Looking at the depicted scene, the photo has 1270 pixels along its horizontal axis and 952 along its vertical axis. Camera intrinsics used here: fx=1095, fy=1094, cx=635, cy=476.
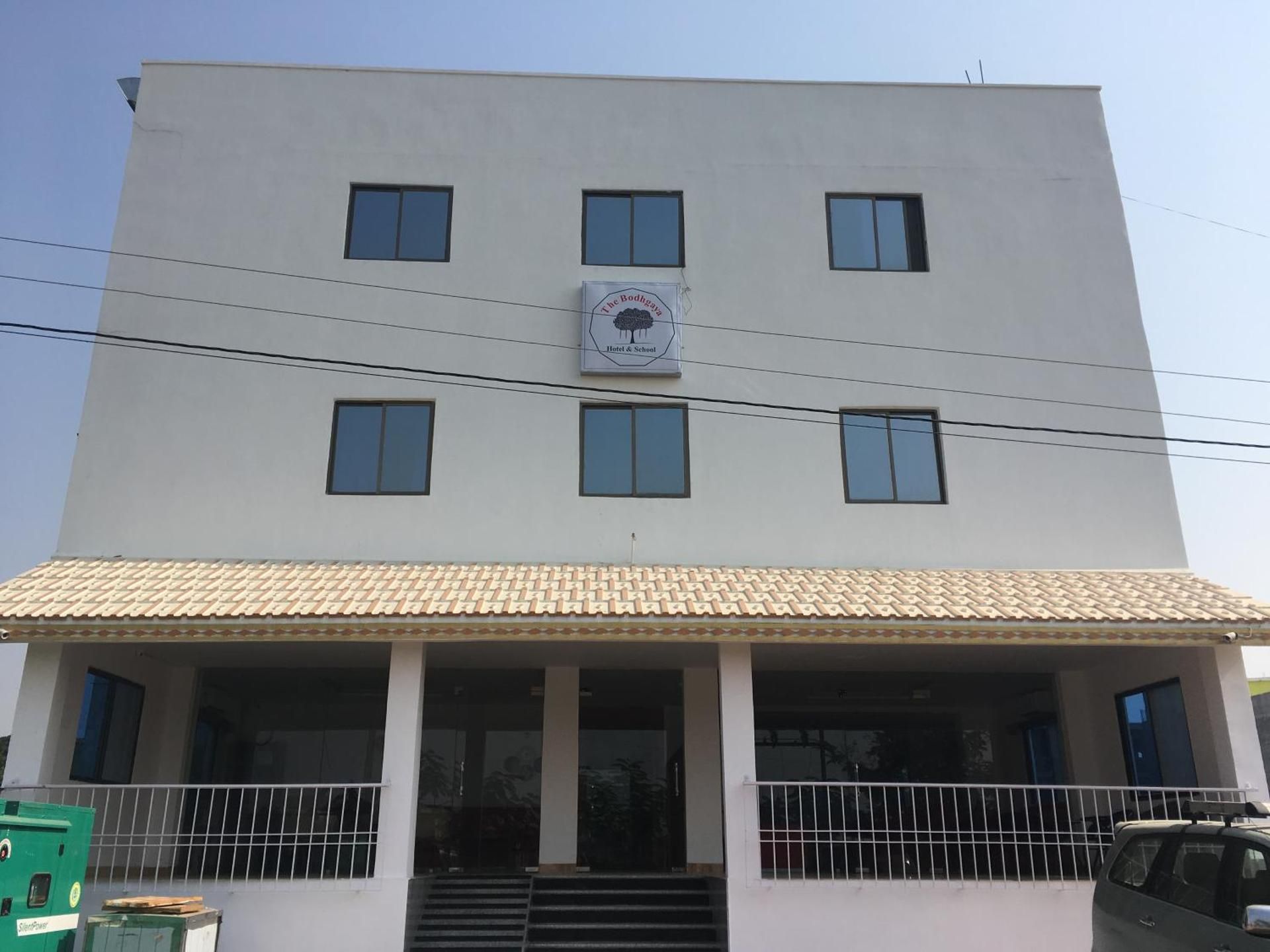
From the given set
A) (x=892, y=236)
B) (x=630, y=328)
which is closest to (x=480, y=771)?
(x=630, y=328)

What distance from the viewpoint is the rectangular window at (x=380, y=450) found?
45.7 ft

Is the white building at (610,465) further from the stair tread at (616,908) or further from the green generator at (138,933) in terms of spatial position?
the green generator at (138,933)

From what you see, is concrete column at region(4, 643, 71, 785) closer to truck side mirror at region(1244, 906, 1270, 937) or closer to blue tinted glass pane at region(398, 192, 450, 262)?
blue tinted glass pane at region(398, 192, 450, 262)

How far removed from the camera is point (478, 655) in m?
13.8

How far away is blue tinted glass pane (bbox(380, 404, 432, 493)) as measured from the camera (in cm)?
1395

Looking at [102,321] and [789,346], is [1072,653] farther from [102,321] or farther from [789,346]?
[102,321]

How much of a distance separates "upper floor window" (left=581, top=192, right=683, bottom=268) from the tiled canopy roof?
4362 mm

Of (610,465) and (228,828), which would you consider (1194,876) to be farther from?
(228,828)

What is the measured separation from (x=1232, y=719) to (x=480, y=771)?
30.5 ft

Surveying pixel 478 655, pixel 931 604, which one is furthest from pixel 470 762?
pixel 931 604

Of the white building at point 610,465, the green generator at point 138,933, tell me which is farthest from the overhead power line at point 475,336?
the green generator at point 138,933

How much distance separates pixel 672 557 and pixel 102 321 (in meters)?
8.07

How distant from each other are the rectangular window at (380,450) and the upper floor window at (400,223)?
2.14 meters

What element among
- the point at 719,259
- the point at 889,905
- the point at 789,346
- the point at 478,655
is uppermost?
the point at 719,259
